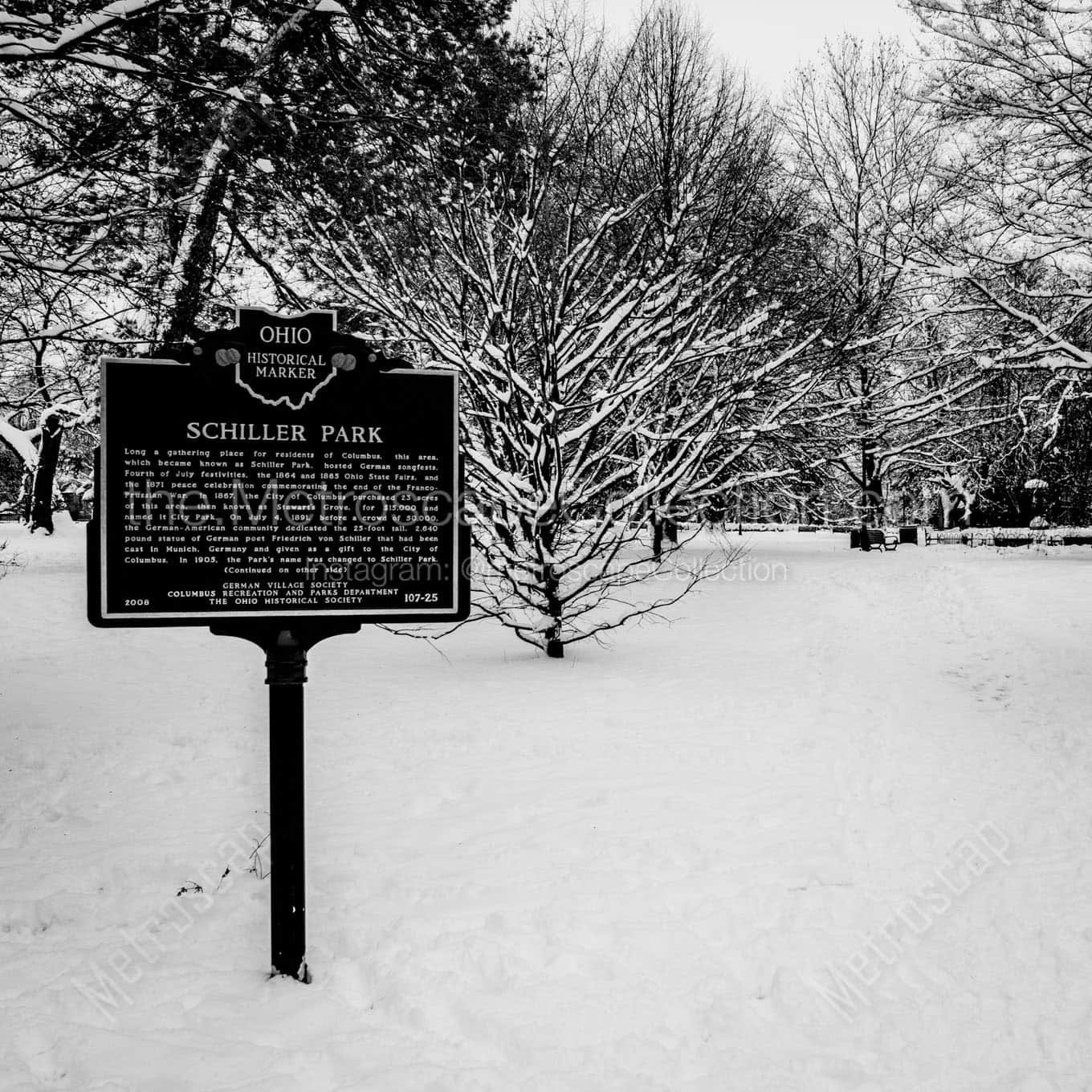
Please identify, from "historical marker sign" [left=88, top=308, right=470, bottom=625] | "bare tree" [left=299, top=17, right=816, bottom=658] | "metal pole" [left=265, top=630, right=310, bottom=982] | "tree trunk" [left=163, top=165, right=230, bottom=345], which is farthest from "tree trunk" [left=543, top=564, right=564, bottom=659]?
"metal pole" [left=265, top=630, right=310, bottom=982]

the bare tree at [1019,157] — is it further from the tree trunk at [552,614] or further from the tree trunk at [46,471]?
the tree trunk at [46,471]

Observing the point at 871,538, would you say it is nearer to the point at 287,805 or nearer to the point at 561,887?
the point at 561,887

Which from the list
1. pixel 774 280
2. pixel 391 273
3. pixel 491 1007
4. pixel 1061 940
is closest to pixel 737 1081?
pixel 491 1007

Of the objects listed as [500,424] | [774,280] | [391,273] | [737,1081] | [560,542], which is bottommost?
[737,1081]

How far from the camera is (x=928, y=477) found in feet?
152

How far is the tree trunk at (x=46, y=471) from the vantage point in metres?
22.9

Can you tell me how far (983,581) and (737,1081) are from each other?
19.1 meters

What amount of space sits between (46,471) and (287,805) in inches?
1067

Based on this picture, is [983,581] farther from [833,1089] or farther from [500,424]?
[833,1089]

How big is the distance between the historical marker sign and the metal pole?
0.73ft

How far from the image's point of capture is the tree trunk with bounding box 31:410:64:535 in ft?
75.2

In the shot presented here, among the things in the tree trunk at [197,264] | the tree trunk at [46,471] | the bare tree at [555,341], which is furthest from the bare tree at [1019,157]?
the tree trunk at [46,471]

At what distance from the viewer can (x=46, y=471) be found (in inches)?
1049

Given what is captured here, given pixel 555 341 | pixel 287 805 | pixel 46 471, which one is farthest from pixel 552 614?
pixel 46 471
